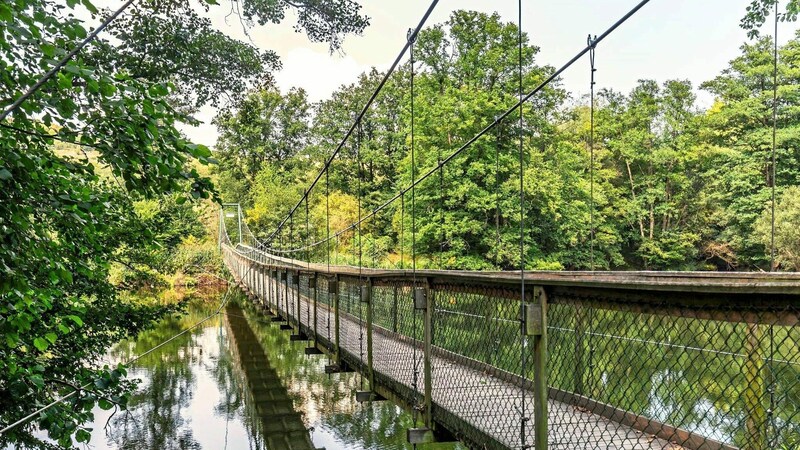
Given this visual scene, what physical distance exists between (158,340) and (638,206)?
1144 centimetres

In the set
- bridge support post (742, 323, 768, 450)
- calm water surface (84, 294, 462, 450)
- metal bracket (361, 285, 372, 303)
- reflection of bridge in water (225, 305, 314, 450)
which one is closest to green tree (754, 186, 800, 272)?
calm water surface (84, 294, 462, 450)

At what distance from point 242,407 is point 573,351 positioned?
671 centimetres

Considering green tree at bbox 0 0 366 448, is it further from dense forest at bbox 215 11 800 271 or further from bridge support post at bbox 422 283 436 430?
dense forest at bbox 215 11 800 271

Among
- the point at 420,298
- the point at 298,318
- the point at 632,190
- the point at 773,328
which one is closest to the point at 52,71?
the point at 420,298

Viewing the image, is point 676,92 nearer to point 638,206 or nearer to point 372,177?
point 638,206

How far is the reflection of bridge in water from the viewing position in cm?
613

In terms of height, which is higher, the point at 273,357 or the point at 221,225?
the point at 221,225

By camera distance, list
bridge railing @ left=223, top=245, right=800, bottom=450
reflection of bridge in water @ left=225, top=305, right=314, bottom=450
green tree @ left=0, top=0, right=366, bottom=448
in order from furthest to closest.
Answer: reflection of bridge in water @ left=225, top=305, right=314, bottom=450 → green tree @ left=0, top=0, right=366, bottom=448 → bridge railing @ left=223, top=245, right=800, bottom=450

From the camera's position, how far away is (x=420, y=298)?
2.07 meters

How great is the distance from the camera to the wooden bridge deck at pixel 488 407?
1.61m

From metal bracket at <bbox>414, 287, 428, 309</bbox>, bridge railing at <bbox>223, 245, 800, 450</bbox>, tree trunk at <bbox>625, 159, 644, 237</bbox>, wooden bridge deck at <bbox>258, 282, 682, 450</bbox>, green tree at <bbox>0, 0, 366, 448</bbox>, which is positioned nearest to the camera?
bridge railing at <bbox>223, 245, 800, 450</bbox>

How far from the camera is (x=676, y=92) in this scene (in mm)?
15906

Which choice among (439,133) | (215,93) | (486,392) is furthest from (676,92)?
(486,392)

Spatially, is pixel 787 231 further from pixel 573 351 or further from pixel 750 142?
pixel 573 351
